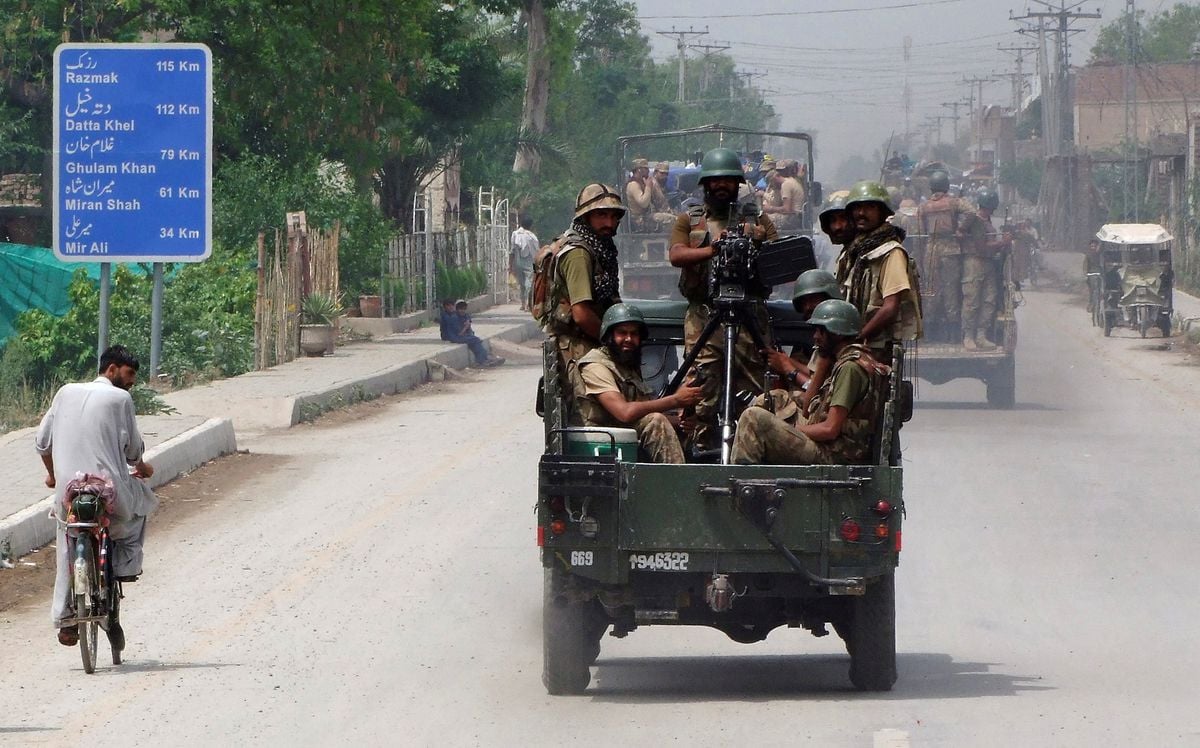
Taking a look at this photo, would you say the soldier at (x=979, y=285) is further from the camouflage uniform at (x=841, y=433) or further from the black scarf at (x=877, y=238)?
the camouflage uniform at (x=841, y=433)

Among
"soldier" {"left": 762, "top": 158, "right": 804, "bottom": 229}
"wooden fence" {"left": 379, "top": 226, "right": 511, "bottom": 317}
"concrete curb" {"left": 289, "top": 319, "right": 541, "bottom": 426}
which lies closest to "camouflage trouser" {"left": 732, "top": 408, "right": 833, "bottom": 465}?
"concrete curb" {"left": 289, "top": 319, "right": 541, "bottom": 426}

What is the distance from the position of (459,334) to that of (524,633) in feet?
56.5

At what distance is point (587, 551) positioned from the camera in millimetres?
7094

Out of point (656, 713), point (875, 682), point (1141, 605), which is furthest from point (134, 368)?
point (1141, 605)

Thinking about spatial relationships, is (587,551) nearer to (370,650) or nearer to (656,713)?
(656,713)

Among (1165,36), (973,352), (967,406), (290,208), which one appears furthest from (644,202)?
(1165,36)

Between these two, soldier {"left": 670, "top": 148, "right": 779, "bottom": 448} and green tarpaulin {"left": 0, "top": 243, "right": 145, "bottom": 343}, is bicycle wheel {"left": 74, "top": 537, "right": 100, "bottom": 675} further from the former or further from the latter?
green tarpaulin {"left": 0, "top": 243, "right": 145, "bottom": 343}

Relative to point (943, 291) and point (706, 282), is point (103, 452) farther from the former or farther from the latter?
point (943, 291)

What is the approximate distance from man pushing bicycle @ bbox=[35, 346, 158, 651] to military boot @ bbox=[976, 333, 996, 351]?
1217 centimetres

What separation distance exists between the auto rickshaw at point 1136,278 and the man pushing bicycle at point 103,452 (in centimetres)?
2424

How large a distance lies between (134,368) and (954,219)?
12241 mm

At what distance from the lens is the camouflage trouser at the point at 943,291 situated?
61.6ft

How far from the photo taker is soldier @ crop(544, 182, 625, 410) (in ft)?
27.5

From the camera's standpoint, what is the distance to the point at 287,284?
22.7 meters
